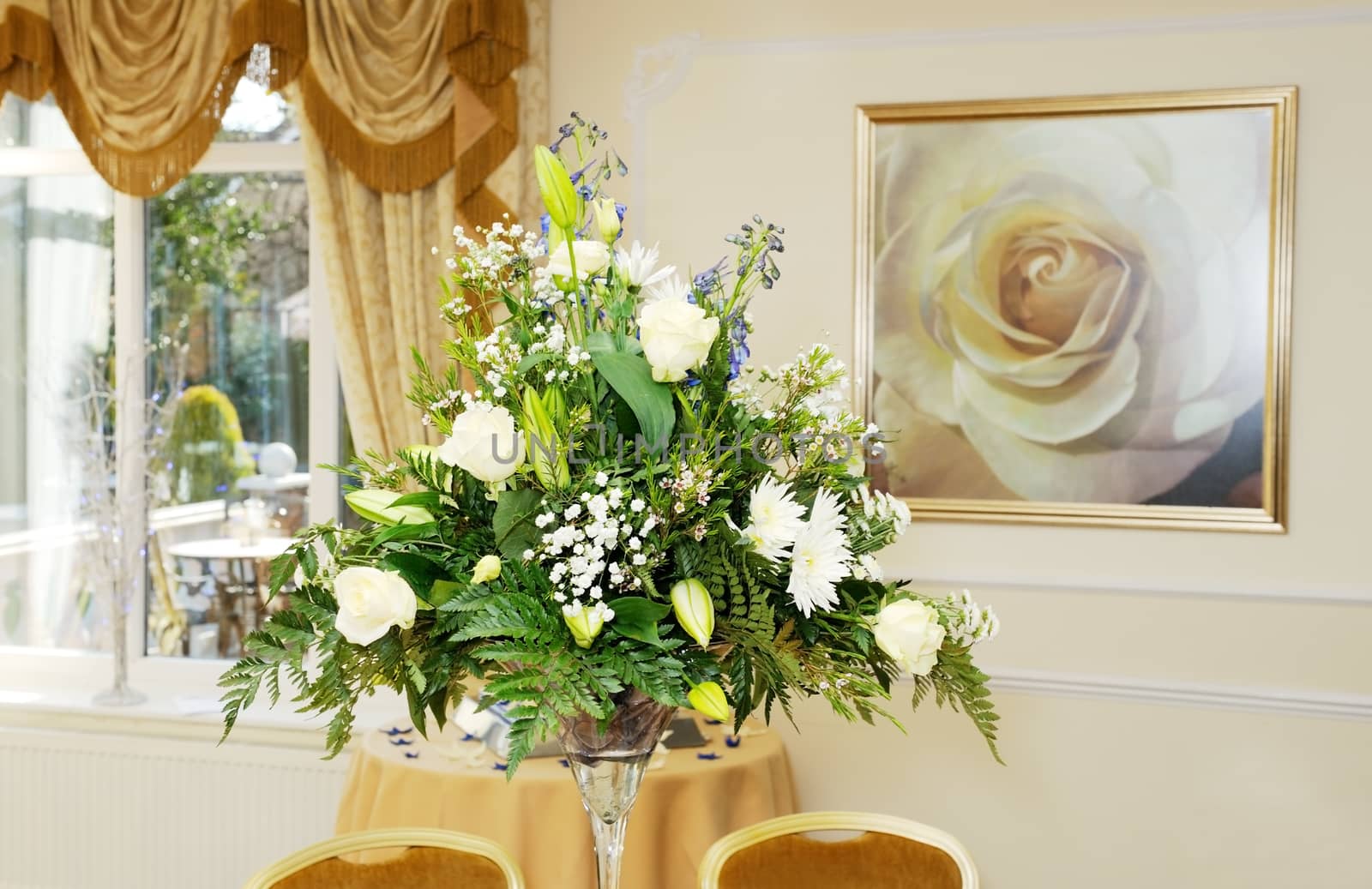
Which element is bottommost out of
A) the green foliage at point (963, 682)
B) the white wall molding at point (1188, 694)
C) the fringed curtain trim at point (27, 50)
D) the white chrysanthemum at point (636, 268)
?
the white wall molding at point (1188, 694)

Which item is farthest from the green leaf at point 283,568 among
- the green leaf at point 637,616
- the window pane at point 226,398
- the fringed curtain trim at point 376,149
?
the window pane at point 226,398

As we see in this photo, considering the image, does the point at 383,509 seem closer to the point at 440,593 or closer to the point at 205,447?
the point at 440,593

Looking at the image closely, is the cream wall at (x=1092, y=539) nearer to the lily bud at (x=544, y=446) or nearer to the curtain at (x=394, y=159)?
the curtain at (x=394, y=159)

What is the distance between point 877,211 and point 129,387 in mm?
2343

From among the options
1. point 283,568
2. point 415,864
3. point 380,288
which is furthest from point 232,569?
point 283,568

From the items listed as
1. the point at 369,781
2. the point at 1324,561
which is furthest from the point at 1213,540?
the point at 369,781

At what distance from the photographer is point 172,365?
3.67 m

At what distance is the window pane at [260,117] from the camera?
355 cm

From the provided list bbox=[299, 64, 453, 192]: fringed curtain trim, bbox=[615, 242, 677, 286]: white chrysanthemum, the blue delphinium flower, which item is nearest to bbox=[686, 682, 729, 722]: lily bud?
the blue delphinium flower

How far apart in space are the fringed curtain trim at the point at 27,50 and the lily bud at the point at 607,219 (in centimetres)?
288

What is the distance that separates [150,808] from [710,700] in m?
2.93

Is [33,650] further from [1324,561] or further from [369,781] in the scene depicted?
[1324,561]

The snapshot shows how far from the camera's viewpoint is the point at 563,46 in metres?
3.21

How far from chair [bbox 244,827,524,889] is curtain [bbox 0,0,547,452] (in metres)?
1.40
